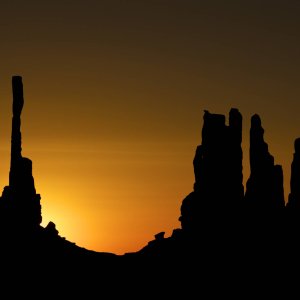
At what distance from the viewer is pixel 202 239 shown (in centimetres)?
15712

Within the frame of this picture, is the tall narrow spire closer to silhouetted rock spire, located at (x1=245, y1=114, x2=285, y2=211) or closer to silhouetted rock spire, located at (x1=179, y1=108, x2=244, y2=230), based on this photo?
silhouetted rock spire, located at (x1=179, y1=108, x2=244, y2=230)

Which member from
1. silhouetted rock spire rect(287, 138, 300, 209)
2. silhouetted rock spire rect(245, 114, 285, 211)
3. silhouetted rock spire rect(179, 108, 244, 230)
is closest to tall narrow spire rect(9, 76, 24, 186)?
silhouetted rock spire rect(179, 108, 244, 230)

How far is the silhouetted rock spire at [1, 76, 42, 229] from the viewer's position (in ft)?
493

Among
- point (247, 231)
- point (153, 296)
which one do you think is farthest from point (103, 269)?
point (247, 231)

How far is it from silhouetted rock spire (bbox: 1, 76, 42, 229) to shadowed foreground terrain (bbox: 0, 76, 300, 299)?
13cm

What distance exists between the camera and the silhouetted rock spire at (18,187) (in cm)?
15025

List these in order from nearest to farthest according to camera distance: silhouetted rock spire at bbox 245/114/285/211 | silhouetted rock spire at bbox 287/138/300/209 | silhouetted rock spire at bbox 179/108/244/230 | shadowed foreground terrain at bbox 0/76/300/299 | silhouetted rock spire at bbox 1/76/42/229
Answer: shadowed foreground terrain at bbox 0/76/300/299, silhouetted rock spire at bbox 1/76/42/229, silhouetted rock spire at bbox 179/108/244/230, silhouetted rock spire at bbox 245/114/285/211, silhouetted rock spire at bbox 287/138/300/209

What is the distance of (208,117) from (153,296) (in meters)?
28.7

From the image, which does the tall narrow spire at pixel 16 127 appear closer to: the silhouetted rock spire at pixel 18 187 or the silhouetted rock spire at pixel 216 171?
A: the silhouetted rock spire at pixel 18 187

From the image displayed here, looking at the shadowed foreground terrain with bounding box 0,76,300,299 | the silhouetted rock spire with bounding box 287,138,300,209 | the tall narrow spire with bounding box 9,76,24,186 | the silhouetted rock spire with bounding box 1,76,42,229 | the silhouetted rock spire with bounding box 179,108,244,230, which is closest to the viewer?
the shadowed foreground terrain with bounding box 0,76,300,299

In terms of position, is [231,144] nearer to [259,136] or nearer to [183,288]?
[259,136]

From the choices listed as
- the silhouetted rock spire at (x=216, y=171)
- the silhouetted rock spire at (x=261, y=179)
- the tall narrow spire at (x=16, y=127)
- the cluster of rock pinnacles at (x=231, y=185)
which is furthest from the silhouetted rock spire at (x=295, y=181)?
the tall narrow spire at (x=16, y=127)

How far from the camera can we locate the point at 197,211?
516 ft

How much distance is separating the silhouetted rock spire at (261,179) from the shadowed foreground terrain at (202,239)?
0.14m
